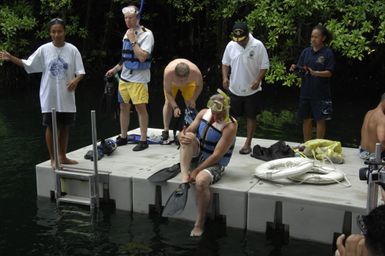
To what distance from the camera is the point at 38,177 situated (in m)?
6.36

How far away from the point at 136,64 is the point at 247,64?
1322 millimetres

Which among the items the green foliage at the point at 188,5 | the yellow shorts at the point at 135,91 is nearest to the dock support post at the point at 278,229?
the yellow shorts at the point at 135,91

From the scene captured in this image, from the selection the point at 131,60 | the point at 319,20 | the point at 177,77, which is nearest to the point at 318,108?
the point at 177,77

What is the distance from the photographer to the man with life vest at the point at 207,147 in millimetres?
5309

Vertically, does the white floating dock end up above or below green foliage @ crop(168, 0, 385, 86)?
below

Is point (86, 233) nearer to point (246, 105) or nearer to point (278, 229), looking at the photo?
point (278, 229)

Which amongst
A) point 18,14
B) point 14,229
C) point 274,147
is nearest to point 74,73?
point 14,229

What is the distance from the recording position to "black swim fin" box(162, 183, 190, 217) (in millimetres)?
5410

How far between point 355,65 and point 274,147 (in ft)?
39.1

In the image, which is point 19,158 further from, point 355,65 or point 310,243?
point 355,65

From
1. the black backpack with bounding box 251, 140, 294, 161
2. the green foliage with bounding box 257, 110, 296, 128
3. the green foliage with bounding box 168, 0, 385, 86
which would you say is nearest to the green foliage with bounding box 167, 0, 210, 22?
the green foliage with bounding box 168, 0, 385, 86

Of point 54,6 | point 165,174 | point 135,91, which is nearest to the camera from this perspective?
point 165,174

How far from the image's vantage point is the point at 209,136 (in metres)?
5.50

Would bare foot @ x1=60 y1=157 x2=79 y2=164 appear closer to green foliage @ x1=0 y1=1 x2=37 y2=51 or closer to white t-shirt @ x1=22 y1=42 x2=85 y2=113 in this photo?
white t-shirt @ x1=22 y1=42 x2=85 y2=113
